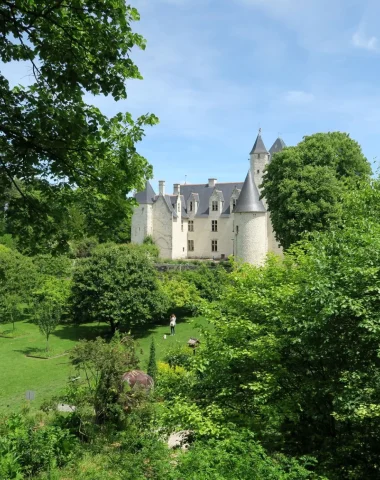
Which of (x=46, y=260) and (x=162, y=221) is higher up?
(x=162, y=221)

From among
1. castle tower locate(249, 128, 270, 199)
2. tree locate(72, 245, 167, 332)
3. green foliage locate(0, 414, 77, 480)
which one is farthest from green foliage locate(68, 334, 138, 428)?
castle tower locate(249, 128, 270, 199)

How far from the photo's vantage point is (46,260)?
3444 cm

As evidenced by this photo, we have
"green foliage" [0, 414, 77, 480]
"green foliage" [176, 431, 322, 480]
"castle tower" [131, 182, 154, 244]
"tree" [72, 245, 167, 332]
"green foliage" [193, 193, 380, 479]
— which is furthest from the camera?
"castle tower" [131, 182, 154, 244]

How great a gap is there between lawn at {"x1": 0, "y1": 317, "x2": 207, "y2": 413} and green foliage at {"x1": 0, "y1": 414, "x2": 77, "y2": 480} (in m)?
3.69

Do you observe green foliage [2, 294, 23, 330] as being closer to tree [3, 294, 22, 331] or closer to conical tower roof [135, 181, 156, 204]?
tree [3, 294, 22, 331]

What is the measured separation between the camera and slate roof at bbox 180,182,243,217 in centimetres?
5399

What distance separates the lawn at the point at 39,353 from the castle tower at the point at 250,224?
663 inches

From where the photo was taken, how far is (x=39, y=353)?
878 inches

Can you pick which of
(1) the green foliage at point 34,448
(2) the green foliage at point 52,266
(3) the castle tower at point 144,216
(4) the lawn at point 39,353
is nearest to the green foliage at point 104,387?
(4) the lawn at point 39,353

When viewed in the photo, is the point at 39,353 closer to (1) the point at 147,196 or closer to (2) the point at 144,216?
(2) the point at 144,216

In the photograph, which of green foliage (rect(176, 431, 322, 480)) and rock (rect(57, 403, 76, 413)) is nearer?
green foliage (rect(176, 431, 322, 480))

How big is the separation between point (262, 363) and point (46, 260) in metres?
28.9

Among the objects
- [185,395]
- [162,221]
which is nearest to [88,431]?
[185,395]

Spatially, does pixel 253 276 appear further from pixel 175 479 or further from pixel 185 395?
pixel 175 479
